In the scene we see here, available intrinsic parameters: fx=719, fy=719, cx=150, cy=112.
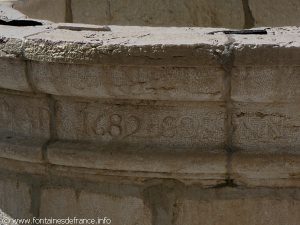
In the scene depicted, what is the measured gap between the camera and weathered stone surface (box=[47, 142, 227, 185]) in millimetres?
2541

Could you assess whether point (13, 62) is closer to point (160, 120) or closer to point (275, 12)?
point (160, 120)

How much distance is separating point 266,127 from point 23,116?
3.04 feet

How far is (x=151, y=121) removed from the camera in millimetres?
2584

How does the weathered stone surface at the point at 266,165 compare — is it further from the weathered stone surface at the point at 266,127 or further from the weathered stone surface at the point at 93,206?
the weathered stone surface at the point at 93,206

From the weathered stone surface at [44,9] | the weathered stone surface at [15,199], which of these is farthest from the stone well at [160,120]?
the weathered stone surface at [44,9]

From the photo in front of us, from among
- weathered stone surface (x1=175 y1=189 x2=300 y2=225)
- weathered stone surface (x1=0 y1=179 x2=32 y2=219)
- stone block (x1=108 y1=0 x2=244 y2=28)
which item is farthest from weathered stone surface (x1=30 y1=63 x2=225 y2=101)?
stone block (x1=108 y1=0 x2=244 y2=28)

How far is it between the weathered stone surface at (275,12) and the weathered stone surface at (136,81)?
8.84ft

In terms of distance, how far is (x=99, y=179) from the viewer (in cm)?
268

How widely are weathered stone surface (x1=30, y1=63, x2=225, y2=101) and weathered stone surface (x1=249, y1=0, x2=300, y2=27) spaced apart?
2694mm

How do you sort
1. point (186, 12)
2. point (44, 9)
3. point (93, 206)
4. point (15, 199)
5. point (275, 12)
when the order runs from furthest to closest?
point (186, 12) → point (275, 12) → point (44, 9) → point (15, 199) → point (93, 206)

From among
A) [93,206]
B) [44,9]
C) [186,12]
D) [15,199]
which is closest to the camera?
[93,206]

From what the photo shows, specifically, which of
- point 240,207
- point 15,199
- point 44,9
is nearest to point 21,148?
point 15,199

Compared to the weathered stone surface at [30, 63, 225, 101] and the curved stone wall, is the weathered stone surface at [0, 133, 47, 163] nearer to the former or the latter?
the weathered stone surface at [30, 63, 225, 101]

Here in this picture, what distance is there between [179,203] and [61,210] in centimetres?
48
